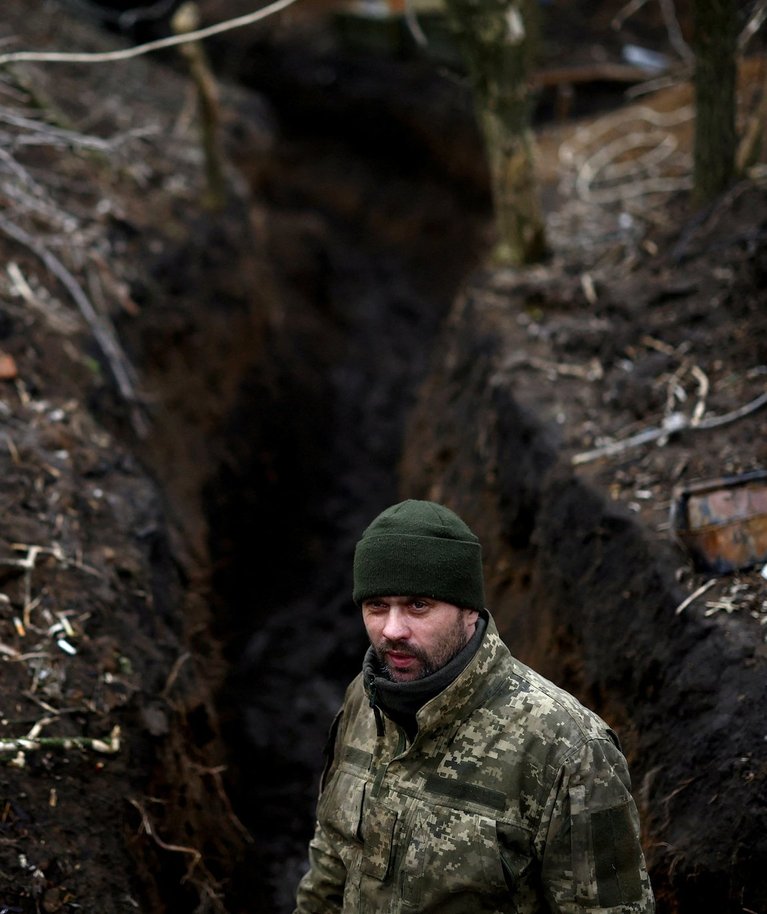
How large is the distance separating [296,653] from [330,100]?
31.5ft

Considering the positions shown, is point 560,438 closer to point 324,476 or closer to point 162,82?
point 324,476

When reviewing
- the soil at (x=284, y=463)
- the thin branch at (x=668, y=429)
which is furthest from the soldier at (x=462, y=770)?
the thin branch at (x=668, y=429)

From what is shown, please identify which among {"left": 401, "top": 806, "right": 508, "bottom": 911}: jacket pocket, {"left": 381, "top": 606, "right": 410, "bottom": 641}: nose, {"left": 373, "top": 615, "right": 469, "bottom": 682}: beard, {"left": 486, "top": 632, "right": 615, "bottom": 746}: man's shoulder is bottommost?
{"left": 401, "top": 806, "right": 508, "bottom": 911}: jacket pocket

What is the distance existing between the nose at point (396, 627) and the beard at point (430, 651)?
17mm

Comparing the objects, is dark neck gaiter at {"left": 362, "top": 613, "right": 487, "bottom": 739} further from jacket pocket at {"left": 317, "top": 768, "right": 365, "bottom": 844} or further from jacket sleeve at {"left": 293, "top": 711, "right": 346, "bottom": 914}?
jacket sleeve at {"left": 293, "top": 711, "right": 346, "bottom": 914}

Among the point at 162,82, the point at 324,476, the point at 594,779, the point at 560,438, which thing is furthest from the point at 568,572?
the point at 162,82

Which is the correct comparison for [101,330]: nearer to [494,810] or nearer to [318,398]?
[318,398]

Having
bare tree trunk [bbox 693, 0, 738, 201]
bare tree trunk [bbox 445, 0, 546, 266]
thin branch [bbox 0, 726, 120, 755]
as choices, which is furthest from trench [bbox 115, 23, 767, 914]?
bare tree trunk [bbox 693, 0, 738, 201]

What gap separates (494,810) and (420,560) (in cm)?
67

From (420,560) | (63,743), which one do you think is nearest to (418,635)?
(420,560)

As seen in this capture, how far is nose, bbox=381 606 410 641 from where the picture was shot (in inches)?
113

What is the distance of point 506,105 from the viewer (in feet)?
25.5

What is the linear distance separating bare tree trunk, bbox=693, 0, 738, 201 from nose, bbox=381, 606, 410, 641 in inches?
202

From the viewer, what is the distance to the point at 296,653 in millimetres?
7629
